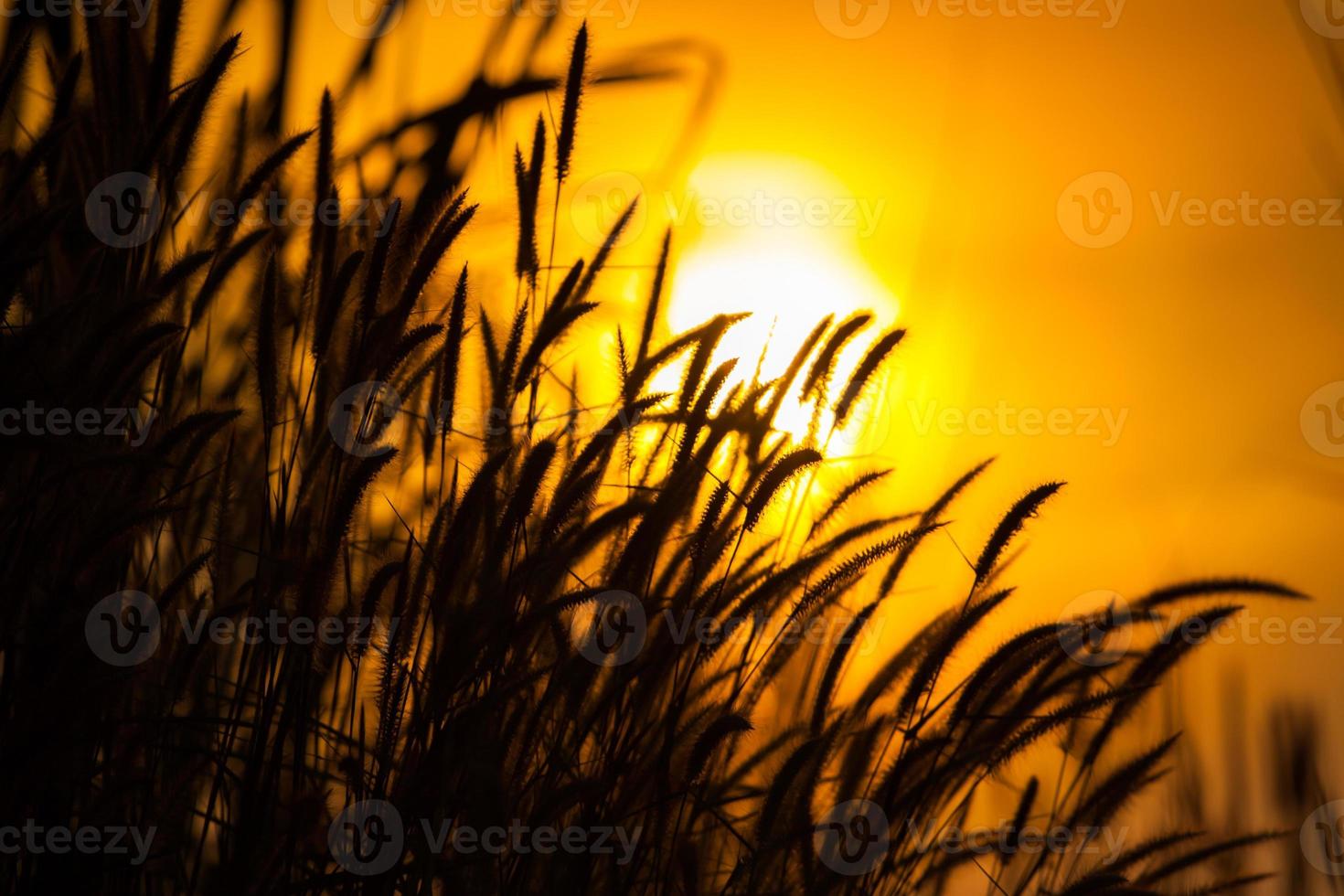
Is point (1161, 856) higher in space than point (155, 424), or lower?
lower

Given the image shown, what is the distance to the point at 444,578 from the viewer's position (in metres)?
1.13

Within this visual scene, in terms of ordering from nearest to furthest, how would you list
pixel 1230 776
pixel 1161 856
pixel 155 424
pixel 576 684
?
pixel 576 684 → pixel 155 424 → pixel 1161 856 → pixel 1230 776

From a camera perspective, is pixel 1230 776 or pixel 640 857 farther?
pixel 1230 776

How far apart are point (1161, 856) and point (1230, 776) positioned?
26cm

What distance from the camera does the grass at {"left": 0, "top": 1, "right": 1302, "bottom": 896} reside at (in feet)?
4.02

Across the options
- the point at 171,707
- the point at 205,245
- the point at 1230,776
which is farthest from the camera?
the point at 1230,776

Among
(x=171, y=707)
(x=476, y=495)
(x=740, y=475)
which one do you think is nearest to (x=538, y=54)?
(x=740, y=475)

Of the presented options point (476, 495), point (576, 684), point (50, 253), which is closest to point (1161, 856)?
point (576, 684)

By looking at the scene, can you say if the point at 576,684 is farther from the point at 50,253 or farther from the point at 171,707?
the point at 50,253

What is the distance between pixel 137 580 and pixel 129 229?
0.49 m

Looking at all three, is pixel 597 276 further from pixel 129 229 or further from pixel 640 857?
pixel 640 857

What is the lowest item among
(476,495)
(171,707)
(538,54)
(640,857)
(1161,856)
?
(1161,856)

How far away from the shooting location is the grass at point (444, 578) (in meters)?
1.23

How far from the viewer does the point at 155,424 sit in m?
1.50
